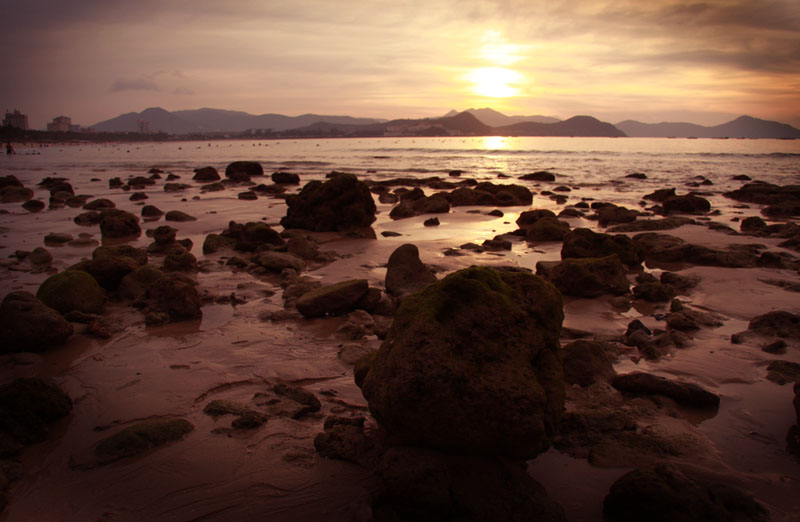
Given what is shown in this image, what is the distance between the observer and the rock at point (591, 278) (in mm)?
8461

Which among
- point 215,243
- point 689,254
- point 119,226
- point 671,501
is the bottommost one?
point 671,501

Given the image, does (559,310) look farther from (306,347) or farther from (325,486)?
(306,347)

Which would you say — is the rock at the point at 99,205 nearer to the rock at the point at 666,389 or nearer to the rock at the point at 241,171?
the rock at the point at 241,171

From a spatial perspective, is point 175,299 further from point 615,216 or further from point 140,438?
point 615,216

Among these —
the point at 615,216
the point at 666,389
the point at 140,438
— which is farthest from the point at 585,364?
the point at 615,216

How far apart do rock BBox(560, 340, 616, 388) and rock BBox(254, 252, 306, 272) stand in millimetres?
6123

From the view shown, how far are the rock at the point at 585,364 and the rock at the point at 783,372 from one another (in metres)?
1.76

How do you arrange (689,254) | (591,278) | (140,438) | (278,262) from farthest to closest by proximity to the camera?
1. (689,254)
2. (278,262)
3. (591,278)
4. (140,438)

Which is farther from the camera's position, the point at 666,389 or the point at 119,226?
the point at 119,226

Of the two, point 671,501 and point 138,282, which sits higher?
point 138,282

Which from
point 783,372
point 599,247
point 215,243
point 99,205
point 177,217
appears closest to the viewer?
point 783,372

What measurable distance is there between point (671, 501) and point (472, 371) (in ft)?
5.02

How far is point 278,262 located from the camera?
9992 millimetres

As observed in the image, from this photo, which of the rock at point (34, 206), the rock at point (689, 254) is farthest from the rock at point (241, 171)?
the rock at point (689, 254)
